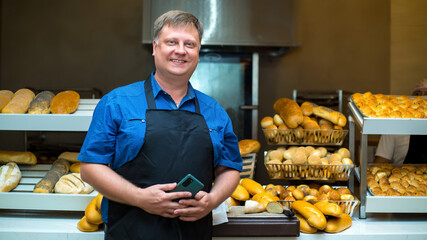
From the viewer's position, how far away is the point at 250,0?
3.84 m

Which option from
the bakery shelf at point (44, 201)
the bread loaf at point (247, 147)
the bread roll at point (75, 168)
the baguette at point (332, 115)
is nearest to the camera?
the bakery shelf at point (44, 201)

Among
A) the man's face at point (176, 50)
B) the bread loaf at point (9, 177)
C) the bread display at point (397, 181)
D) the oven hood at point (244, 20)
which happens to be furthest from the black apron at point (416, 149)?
the bread loaf at point (9, 177)

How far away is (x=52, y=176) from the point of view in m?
1.94

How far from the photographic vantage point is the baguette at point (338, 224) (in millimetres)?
1761

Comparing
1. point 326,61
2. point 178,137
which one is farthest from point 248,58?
point 178,137

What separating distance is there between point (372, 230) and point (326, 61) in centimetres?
313

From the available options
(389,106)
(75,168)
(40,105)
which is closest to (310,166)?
(389,106)

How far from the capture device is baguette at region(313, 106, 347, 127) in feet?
7.13

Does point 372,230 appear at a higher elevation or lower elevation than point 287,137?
lower

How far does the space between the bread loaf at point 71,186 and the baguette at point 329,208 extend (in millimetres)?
1059

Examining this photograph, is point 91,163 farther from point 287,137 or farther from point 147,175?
point 287,137

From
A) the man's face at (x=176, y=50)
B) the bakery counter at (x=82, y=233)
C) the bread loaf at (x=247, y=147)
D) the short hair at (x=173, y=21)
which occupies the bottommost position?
the bakery counter at (x=82, y=233)

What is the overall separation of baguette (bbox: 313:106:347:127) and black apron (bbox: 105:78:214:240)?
1044 millimetres

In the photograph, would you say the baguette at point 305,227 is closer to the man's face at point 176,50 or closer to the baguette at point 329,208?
the baguette at point 329,208
